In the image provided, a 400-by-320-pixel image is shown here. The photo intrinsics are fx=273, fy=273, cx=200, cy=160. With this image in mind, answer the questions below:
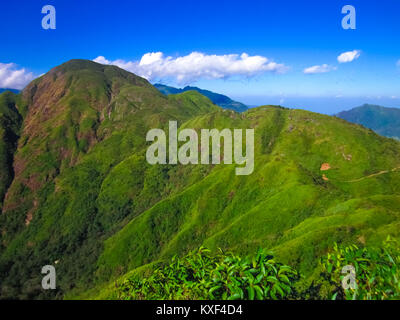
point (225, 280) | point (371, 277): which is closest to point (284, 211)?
point (371, 277)

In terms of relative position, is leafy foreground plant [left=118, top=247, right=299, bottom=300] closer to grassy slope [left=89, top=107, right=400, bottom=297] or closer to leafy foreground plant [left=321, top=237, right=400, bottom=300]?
leafy foreground plant [left=321, top=237, right=400, bottom=300]

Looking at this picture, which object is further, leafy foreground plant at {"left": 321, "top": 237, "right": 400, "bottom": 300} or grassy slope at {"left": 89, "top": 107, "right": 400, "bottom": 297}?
grassy slope at {"left": 89, "top": 107, "right": 400, "bottom": 297}

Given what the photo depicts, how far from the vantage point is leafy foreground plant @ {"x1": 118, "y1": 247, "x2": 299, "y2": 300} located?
909cm

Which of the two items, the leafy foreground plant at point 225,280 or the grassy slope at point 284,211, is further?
the grassy slope at point 284,211

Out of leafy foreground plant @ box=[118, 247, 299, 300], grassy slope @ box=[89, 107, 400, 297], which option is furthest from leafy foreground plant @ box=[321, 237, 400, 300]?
grassy slope @ box=[89, 107, 400, 297]

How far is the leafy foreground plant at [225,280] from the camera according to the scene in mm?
9086

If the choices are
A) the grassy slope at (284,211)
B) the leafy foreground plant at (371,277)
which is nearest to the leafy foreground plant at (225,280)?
the leafy foreground plant at (371,277)

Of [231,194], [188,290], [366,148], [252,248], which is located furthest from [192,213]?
[188,290]

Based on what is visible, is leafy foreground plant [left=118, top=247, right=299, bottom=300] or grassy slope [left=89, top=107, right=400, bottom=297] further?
grassy slope [left=89, top=107, right=400, bottom=297]

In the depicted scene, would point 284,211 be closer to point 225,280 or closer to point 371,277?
point 371,277

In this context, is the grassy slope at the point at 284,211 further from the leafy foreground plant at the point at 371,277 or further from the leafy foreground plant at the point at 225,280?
the leafy foreground plant at the point at 225,280

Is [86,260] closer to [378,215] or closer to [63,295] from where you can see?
[63,295]

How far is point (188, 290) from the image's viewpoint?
10906mm
